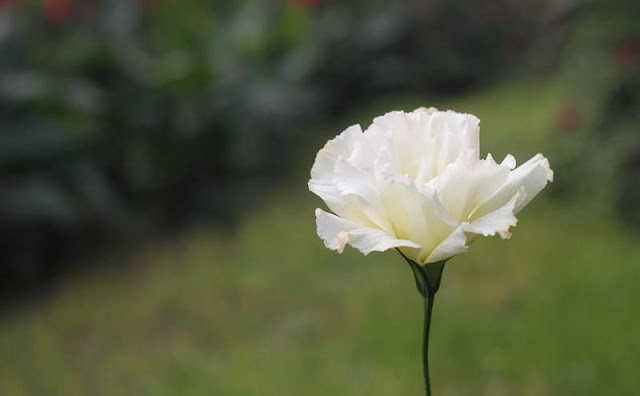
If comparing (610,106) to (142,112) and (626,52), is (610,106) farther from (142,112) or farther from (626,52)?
(142,112)

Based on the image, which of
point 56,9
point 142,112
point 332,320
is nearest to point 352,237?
point 332,320

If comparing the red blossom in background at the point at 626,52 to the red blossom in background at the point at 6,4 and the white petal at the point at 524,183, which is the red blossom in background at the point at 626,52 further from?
the white petal at the point at 524,183

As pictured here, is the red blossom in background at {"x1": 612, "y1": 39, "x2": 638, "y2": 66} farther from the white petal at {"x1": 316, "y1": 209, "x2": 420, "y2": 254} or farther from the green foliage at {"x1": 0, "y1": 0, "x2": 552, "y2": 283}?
the white petal at {"x1": 316, "y1": 209, "x2": 420, "y2": 254}

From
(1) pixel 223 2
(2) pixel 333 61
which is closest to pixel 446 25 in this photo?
(2) pixel 333 61

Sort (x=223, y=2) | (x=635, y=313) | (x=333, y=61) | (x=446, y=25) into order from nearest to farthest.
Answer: (x=635, y=313), (x=223, y=2), (x=333, y=61), (x=446, y=25)

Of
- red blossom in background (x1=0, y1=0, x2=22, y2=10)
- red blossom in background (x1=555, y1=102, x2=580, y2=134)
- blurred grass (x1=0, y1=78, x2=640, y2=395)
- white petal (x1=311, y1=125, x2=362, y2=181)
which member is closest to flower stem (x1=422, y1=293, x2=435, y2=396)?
white petal (x1=311, y1=125, x2=362, y2=181)

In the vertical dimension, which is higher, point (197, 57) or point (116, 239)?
point (197, 57)

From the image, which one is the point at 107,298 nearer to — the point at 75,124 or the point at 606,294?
the point at 75,124

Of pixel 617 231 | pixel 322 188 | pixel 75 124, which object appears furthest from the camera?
pixel 75 124
